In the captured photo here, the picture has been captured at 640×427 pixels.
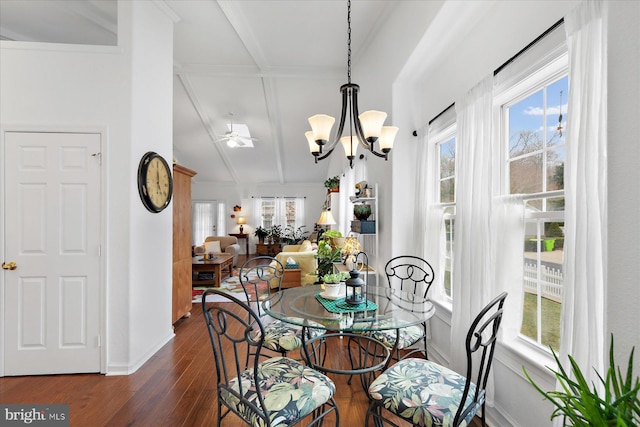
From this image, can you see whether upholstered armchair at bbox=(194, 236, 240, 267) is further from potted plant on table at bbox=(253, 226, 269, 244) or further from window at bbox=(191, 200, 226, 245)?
window at bbox=(191, 200, 226, 245)

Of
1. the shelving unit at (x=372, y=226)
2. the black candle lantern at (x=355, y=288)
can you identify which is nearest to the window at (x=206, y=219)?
the shelving unit at (x=372, y=226)

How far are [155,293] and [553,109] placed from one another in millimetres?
3580

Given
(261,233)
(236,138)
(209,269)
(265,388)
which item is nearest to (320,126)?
(265,388)

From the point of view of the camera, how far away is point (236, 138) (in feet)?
20.3

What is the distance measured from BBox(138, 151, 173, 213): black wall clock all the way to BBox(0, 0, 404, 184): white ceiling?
1.75 metres

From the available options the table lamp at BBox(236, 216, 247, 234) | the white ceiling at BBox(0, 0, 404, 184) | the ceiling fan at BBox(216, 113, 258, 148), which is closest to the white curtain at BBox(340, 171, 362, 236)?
the white ceiling at BBox(0, 0, 404, 184)

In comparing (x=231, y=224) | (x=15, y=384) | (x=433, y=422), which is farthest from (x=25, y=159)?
(x=231, y=224)

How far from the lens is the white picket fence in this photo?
1.58 metres

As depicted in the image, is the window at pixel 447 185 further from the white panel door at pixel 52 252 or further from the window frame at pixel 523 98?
the white panel door at pixel 52 252

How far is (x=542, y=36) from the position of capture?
150cm

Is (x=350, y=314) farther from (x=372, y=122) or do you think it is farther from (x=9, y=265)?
(x=9, y=265)

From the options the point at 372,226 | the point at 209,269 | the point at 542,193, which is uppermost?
the point at 542,193

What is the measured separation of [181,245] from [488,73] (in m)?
3.77

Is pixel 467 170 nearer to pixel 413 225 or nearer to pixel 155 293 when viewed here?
pixel 413 225
